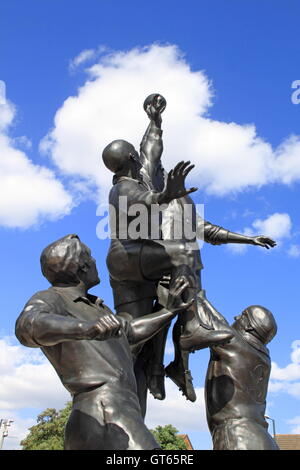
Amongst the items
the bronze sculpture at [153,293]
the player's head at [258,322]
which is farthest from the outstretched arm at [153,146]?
the player's head at [258,322]

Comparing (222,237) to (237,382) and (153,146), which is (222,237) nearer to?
(153,146)

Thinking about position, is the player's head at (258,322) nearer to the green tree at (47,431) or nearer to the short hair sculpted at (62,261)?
the short hair sculpted at (62,261)

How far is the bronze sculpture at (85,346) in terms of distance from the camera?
3.19 m

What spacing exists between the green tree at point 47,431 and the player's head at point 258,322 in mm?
22282

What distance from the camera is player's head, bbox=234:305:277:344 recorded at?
5672 mm

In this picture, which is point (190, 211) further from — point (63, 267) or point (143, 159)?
point (63, 267)

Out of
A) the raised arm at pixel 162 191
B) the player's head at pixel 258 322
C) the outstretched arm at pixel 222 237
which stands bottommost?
the player's head at pixel 258 322

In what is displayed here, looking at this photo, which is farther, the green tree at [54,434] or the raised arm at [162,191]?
the green tree at [54,434]

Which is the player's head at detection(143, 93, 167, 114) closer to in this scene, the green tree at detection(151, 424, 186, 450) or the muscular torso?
the muscular torso

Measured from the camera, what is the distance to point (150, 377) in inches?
203

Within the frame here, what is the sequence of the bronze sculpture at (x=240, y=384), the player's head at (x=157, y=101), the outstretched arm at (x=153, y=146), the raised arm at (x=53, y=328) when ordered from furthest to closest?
the player's head at (x=157, y=101) → the outstretched arm at (x=153, y=146) → the bronze sculpture at (x=240, y=384) → the raised arm at (x=53, y=328)

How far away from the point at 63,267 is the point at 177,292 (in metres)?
0.97

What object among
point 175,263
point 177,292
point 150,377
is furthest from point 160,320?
point 150,377

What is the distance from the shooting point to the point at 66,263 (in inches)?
156
